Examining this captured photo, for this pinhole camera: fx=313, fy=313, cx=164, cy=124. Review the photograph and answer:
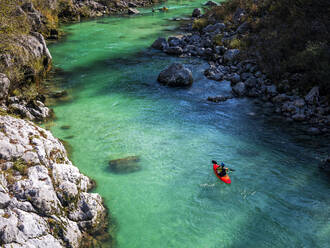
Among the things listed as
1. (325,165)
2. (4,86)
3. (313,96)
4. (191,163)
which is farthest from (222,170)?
(4,86)

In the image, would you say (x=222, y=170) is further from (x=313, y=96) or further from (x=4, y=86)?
(x=4, y=86)

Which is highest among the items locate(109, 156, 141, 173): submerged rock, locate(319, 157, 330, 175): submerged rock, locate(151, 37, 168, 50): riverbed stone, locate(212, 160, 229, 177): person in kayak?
locate(151, 37, 168, 50): riverbed stone

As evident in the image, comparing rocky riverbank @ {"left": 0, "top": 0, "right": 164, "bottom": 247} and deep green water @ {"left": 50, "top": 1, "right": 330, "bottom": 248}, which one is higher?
rocky riverbank @ {"left": 0, "top": 0, "right": 164, "bottom": 247}

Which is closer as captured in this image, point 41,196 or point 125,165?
point 41,196

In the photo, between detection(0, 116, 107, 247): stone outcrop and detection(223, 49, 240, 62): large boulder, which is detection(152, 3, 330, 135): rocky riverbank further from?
detection(0, 116, 107, 247): stone outcrop

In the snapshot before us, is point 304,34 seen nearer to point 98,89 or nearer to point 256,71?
point 256,71

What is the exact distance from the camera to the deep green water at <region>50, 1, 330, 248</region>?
7977 millimetres

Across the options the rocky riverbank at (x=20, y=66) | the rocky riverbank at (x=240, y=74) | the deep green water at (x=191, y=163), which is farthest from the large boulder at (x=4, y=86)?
the rocky riverbank at (x=240, y=74)

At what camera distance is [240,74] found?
18125mm

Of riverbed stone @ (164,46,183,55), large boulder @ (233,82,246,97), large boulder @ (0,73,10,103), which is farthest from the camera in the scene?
riverbed stone @ (164,46,183,55)

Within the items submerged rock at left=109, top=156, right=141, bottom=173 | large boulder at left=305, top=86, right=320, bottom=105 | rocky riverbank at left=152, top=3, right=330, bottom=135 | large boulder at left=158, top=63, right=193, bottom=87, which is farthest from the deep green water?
large boulder at left=305, top=86, right=320, bottom=105

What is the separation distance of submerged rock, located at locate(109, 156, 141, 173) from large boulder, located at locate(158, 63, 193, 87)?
7.47 meters

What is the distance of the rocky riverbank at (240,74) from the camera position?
1361 cm

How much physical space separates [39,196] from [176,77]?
11.9 m
